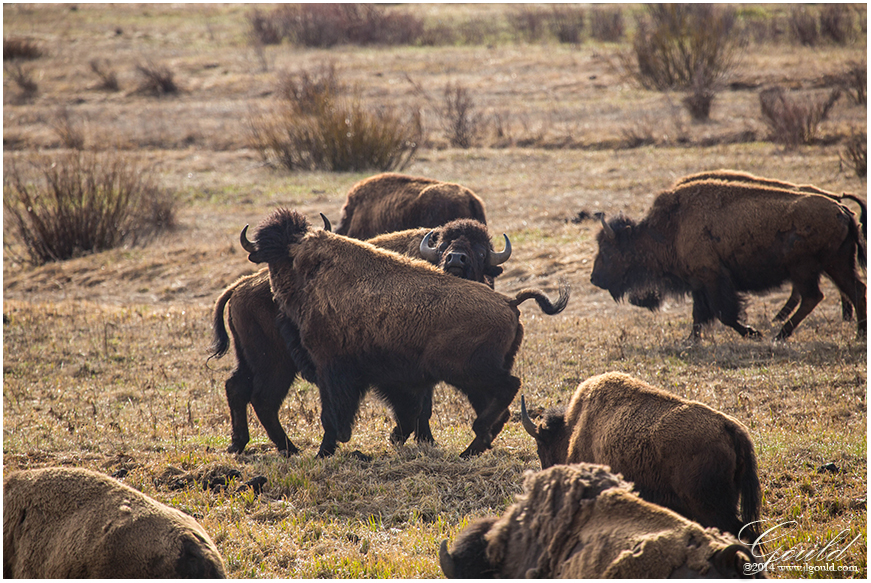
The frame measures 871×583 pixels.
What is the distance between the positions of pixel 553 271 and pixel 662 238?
2913 mm

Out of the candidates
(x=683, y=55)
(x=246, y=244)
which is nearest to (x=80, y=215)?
(x=246, y=244)

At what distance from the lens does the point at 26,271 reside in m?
15.5

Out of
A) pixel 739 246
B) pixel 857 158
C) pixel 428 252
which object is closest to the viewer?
pixel 428 252

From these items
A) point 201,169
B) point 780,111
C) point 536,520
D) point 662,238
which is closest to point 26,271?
point 201,169

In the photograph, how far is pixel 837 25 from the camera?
30.4 m

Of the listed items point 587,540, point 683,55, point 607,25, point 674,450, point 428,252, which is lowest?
point 674,450

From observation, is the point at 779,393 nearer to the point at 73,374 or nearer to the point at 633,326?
the point at 633,326

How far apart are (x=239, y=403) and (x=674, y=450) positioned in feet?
12.9

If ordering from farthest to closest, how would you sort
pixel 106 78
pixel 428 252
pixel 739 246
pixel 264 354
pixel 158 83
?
1. pixel 106 78
2. pixel 158 83
3. pixel 739 246
4. pixel 428 252
5. pixel 264 354

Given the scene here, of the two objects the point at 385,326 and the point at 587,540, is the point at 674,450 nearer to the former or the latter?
the point at 587,540

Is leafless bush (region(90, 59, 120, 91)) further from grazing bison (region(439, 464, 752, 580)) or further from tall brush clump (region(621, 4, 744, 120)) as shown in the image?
grazing bison (region(439, 464, 752, 580))

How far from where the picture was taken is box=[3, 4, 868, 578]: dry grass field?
5520 mm

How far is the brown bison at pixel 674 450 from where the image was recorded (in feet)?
14.2

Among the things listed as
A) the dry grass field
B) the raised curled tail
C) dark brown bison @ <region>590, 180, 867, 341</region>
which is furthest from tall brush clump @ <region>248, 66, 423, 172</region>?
the raised curled tail
